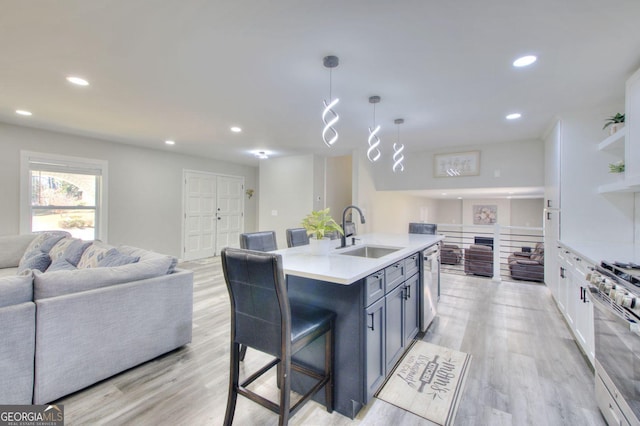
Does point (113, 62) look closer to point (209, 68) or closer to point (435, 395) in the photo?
point (209, 68)

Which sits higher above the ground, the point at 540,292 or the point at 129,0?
the point at 129,0

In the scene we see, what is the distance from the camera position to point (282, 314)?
4.54 feet

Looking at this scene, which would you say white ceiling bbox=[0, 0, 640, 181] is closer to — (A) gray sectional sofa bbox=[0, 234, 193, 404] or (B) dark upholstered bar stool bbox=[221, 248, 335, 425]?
(B) dark upholstered bar stool bbox=[221, 248, 335, 425]

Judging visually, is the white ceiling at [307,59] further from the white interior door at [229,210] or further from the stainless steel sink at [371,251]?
the white interior door at [229,210]

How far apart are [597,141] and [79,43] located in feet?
16.0

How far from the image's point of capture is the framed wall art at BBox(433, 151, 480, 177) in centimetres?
511

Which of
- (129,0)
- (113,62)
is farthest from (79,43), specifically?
(129,0)

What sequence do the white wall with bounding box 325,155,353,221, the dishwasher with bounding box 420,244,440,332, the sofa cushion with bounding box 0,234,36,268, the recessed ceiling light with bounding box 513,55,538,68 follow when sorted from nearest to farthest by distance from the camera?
the recessed ceiling light with bounding box 513,55,538,68, the dishwasher with bounding box 420,244,440,332, the sofa cushion with bounding box 0,234,36,268, the white wall with bounding box 325,155,353,221

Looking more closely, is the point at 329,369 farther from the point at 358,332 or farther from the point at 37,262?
the point at 37,262

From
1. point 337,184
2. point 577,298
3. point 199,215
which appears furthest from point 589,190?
point 199,215

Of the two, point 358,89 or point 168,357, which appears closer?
point 168,357

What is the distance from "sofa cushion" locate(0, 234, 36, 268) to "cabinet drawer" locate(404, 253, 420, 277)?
4.80 meters

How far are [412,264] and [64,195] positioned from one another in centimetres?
545

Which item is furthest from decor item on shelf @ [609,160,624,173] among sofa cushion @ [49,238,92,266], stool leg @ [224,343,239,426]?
sofa cushion @ [49,238,92,266]
